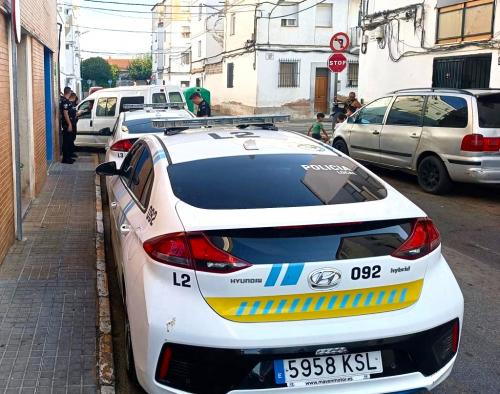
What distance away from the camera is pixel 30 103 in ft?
30.6

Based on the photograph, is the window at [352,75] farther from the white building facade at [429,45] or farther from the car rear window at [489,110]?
the car rear window at [489,110]

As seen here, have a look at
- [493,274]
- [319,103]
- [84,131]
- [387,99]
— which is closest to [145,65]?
[319,103]

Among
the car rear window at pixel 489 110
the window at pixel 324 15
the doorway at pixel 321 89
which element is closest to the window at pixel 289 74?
the doorway at pixel 321 89

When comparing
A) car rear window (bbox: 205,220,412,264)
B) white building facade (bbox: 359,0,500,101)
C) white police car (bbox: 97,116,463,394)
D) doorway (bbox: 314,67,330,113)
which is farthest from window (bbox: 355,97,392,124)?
doorway (bbox: 314,67,330,113)

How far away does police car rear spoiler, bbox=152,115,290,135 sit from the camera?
5.12 m

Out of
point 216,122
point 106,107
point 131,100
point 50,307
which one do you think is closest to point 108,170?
point 216,122

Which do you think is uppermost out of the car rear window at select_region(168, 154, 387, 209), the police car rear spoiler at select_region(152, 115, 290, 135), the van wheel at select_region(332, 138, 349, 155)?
the police car rear spoiler at select_region(152, 115, 290, 135)

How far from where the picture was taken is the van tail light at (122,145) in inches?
357

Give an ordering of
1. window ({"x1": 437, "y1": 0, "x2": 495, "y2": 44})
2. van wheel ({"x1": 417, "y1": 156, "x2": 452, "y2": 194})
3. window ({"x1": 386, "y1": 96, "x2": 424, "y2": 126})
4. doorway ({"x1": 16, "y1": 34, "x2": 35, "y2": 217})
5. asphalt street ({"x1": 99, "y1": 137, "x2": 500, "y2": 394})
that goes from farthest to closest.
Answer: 1. window ({"x1": 437, "y1": 0, "x2": 495, "y2": 44})
2. window ({"x1": 386, "y1": 96, "x2": 424, "y2": 126})
3. van wheel ({"x1": 417, "y1": 156, "x2": 452, "y2": 194})
4. doorway ({"x1": 16, "y1": 34, "x2": 35, "y2": 217})
5. asphalt street ({"x1": 99, "y1": 137, "x2": 500, "y2": 394})

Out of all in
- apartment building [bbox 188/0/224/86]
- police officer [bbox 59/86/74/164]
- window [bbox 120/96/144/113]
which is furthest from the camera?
apartment building [bbox 188/0/224/86]

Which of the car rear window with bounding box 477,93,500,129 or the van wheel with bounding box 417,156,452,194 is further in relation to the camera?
the van wheel with bounding box 417,156,452,194

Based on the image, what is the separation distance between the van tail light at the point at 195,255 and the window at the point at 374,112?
29.5ft

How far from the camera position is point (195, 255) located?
118 inches

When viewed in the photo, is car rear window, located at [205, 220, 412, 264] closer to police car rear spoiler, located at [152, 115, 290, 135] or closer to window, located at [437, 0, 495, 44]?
police car rear spoiler, located at [152, 115, 290, 135]
